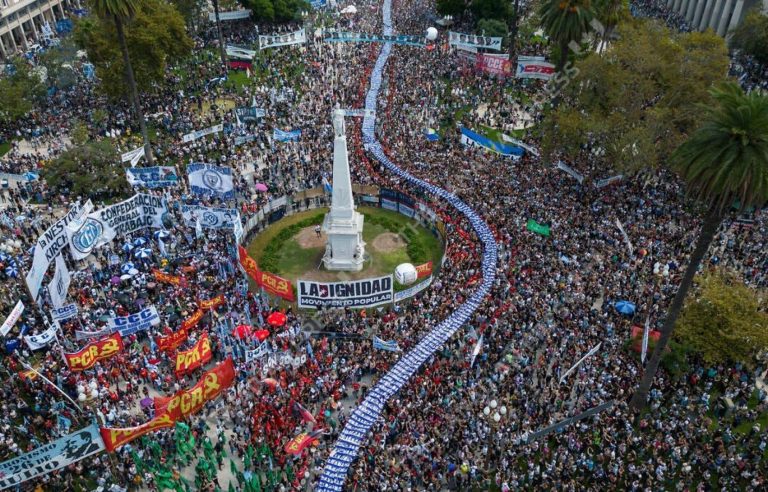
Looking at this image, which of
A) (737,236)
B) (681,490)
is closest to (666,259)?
(737,236)

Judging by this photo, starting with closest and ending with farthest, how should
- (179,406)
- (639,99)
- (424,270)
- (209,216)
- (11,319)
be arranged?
(179,406)
(11,319)
(424,270)
(209,216)
(639,99)

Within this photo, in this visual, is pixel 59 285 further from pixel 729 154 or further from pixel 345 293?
pixel 729 154

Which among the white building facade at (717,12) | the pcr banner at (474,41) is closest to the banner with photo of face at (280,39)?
→ the pcr banner at (474,41)

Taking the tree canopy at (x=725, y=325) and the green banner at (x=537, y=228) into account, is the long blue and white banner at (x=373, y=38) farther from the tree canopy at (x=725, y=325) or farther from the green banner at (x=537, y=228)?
the tree canopy at (x=725, y=325)

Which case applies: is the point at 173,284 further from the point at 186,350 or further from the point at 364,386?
the point at 364,386

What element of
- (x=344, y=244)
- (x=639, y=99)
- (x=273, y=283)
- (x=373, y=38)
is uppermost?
(x=639, y=99)

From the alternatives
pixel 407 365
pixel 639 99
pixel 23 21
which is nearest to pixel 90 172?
pixel 407 365
